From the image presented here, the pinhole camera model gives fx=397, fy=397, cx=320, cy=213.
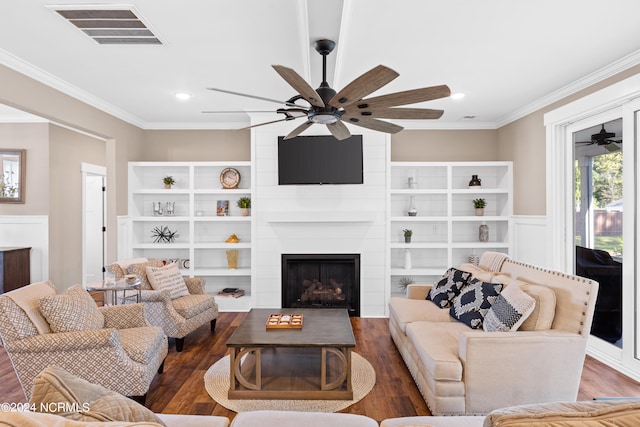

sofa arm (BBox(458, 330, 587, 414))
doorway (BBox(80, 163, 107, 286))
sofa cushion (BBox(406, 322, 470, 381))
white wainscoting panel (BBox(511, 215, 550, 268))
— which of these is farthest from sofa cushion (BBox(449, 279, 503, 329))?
doorway (BBox(80, 163, 107, 286))

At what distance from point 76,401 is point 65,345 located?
1.71 metres

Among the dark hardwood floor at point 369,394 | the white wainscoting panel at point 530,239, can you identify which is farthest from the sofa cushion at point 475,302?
the white wainscoting panel at point 530,239

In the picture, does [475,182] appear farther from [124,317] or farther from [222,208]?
[124,317]

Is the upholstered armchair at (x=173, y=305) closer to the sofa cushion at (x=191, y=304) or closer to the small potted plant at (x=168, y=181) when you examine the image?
the sofa cushion at (x=191, y=304)

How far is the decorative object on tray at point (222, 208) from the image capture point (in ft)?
18.2

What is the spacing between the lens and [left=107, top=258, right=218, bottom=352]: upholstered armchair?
3.71 meters

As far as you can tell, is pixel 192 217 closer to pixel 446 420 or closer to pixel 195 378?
pixel 195 378

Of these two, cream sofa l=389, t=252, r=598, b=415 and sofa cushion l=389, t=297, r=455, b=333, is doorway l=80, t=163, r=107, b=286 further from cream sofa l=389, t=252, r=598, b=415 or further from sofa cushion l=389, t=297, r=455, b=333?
cream sofa l=389, t=252, r=598, b=415

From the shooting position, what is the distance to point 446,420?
1633 millimetres

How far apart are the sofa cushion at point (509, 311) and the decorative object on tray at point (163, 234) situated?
172 inches

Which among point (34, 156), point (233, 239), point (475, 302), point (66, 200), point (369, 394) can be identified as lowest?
point (369, 394)

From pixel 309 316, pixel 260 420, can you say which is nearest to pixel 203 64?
pixel 309 316

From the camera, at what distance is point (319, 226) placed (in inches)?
203

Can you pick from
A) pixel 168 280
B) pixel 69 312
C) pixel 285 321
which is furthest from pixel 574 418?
pixel 168 280
